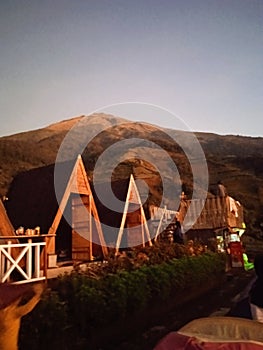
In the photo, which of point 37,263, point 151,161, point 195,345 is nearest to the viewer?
point 195,345

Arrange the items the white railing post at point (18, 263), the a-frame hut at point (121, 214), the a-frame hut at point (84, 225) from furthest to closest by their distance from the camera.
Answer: the a-frame hut at point (121, 214) → the a-frame hut at point (84, 225) → the white railing post at point (18, 263)

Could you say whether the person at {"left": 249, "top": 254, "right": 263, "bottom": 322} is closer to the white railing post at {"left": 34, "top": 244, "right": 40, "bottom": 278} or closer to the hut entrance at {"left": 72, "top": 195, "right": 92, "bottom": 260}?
the white railing post at {"left": 34, "top": 244, "right": 40, "bottom": 278}

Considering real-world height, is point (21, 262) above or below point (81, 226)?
below

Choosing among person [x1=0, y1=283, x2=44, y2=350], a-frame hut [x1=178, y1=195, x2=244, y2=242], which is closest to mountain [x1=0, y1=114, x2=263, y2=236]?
a-frame hut [x1=178, y1=195, x2=244, y2=242]

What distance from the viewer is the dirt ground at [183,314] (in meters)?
7.18

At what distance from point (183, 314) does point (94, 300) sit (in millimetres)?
3706

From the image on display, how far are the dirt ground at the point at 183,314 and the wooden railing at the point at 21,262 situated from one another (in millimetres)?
2575

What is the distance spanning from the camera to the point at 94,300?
23.0 ft

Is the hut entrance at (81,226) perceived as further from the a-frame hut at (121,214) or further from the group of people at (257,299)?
the group of people at (257,299)

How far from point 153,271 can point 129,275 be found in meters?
1.36

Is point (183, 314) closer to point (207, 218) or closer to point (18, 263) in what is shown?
point (18, 263)

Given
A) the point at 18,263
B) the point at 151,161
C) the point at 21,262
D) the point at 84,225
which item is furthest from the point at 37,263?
the point at 151,161

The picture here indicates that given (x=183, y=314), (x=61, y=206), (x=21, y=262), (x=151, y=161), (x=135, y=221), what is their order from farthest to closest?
1. (x=151, y=161)
2. (x=135, y=221)
3. (x=61, y=206)
4. (x=183, y=314)
5. (x=21, y=262)

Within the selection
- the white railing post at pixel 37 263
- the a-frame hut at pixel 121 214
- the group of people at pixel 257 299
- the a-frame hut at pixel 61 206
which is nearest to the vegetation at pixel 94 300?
the white railing post at pixel 37 263
